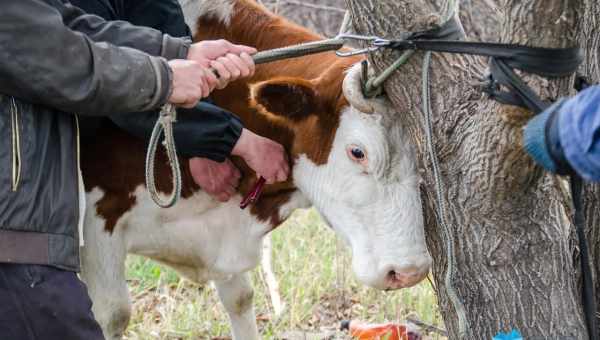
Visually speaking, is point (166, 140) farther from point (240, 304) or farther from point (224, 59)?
point (240, 304)

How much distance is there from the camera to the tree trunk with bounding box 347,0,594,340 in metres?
2.74

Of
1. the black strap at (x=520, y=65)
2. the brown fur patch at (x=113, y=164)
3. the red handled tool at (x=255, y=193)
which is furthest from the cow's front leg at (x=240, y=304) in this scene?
the black strap at (x=520, y=65)

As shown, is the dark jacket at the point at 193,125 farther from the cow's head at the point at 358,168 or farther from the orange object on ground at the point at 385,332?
the orange object on ground at the point at 385,332

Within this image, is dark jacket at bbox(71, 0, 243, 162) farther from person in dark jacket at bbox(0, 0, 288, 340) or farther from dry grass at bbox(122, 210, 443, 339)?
dry grass at bbox(122, 210, 443, 339)

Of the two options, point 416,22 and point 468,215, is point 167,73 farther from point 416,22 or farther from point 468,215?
point 468,215

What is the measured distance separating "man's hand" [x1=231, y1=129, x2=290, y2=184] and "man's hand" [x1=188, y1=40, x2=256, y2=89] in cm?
52

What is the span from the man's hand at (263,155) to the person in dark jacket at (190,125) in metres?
0.04

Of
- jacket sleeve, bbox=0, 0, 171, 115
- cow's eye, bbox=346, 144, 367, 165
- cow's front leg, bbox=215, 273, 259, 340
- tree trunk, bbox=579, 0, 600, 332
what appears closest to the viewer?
jacket sleeve, bbox=0, 0, 171, 115

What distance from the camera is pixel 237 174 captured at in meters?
3.84

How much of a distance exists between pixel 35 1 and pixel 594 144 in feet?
4.76

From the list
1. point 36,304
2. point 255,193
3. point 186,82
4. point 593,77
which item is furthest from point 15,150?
point 593,77

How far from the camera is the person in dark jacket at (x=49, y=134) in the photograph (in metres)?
2.47

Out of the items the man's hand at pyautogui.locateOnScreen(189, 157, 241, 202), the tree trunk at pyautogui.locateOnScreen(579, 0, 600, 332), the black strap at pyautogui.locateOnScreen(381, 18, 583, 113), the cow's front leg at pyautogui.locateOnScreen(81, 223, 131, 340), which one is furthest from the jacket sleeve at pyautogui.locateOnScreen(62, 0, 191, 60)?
the tree trunk at pyautogui.locateOnScreen(579, 0, 600, 332)

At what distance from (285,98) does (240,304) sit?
152cm
